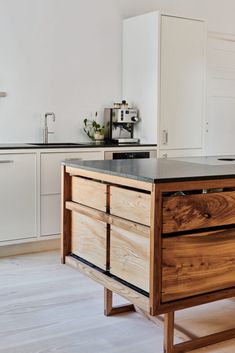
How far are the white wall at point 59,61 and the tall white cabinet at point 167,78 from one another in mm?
200

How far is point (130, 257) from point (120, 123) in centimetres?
272

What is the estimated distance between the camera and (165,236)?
2.04 m

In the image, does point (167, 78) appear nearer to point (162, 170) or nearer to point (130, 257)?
point (162, 170)

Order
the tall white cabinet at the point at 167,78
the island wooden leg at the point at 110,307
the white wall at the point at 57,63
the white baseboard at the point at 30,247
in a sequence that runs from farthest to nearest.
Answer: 1. the tall white cabinet at the point at 167,78
2. the white wall at the point at 57,63
3. the white baseboard at the point at 30,247
4. the island wooden leg at the point at 110,307

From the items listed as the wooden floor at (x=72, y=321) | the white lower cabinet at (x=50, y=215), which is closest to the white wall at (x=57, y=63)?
the white lower cabinet at (x=50, y=215)

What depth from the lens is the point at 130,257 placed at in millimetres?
2199

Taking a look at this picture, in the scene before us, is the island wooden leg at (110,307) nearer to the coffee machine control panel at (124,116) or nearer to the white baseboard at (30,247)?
the white baseboard at (30,247)

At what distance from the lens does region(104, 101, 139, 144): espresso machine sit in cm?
471

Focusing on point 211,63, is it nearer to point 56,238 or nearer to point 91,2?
point 91,2

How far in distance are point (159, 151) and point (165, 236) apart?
269cm

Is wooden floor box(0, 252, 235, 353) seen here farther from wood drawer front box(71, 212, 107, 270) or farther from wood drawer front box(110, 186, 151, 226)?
wood drawer front box(110, 186, 151, 226)

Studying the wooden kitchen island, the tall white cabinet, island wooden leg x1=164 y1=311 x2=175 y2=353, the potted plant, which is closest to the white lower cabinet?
the potted plant

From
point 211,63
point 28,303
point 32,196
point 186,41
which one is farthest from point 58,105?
point 28,303

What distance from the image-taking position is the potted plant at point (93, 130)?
15.5 feet
